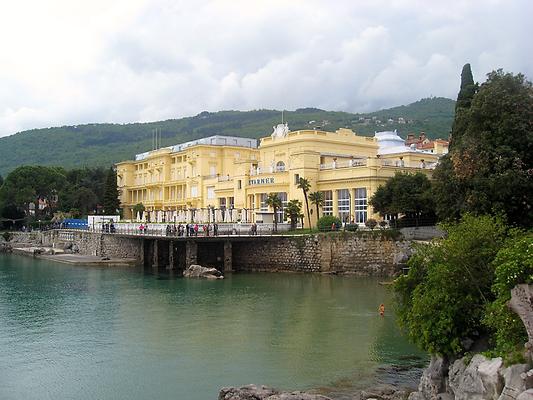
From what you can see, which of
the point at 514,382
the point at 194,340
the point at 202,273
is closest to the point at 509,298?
the point at 514,382

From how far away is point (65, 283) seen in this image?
47375mm

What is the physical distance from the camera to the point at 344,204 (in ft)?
192

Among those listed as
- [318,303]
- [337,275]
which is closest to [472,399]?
[318,303]

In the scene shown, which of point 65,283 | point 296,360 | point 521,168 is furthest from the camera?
point 65,283

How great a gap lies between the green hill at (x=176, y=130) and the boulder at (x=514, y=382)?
132501 millimetres

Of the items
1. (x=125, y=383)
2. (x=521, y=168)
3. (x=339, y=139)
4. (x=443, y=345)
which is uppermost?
(x=339, y=139)

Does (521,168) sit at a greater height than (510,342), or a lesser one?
greater

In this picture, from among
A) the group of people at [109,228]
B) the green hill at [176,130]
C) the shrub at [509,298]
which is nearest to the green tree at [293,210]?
the group of people at [109,228]

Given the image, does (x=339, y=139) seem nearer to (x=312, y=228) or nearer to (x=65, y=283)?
(x=312, y=228)

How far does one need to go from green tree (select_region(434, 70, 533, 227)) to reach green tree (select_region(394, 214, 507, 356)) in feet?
23.3

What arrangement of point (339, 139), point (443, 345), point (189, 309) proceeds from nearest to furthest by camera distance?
point (443, 345) < point (189, 309) < point (339, 139)

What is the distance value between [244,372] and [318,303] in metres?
14.7

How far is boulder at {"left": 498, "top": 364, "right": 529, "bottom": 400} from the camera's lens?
504 inches

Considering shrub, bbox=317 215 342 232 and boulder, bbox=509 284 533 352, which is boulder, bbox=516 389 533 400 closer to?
boulder, bbox=509 284 533 352
